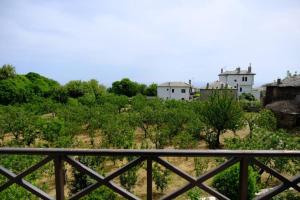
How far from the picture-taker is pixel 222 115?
1820 cm

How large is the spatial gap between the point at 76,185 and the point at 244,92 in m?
52.5

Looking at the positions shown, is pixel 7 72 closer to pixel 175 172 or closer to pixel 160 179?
pixel 160 179

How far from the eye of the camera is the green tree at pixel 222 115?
18.2 m

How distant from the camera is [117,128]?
1493 centimetres

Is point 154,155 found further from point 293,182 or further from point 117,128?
point 117,128

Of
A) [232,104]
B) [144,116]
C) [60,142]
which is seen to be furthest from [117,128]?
[232,104]

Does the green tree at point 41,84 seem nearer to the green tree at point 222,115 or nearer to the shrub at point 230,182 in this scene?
the green tree at point 222,115

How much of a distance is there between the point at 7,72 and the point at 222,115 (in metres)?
37.5

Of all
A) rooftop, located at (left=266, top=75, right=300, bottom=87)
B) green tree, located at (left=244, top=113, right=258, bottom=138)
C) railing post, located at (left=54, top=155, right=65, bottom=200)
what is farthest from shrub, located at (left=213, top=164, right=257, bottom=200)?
rooftop, located at (left=266, top=75, right=300, bottom=87)

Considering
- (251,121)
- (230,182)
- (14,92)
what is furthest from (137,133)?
(14,92)

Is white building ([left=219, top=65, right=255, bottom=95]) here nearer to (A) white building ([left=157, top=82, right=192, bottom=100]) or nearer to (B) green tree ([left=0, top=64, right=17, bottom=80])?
(A) white building ([left=157, top=82, right=192, bottom=100])

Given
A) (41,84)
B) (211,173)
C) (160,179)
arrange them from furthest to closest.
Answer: (41,84) < (160,179) < (211,173)

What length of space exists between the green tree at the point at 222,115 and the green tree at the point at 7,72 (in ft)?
118

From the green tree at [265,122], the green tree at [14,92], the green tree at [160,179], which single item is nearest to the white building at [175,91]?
the green tree at [14,92]
